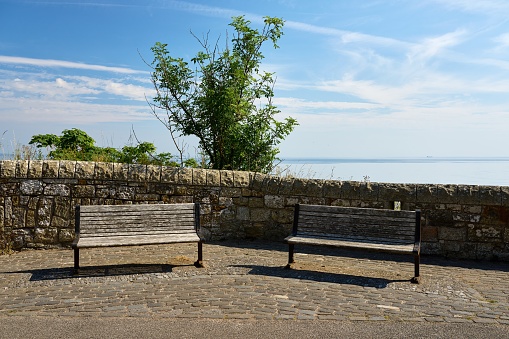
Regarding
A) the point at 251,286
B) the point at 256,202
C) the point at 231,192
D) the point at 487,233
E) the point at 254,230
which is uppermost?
the point at 231,192

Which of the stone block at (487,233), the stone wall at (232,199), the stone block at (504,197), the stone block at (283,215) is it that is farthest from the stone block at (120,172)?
the stone block at (504,197)

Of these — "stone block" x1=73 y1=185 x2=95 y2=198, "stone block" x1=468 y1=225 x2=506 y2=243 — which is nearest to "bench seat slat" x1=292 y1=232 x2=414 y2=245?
"stone block" x1=468 y1=225 x2=506 y2=243

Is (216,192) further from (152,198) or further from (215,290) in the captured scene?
(215,290)

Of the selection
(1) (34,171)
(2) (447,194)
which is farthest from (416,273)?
(1) (34,171)

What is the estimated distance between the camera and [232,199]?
877 cm

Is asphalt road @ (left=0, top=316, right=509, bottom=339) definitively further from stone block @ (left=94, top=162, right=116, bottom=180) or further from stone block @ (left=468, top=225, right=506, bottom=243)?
stone block @ (left=94, top=162, right=116, bottom=180)

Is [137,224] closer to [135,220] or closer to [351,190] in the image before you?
[135,220]

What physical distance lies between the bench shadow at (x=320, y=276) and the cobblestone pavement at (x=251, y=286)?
12mm

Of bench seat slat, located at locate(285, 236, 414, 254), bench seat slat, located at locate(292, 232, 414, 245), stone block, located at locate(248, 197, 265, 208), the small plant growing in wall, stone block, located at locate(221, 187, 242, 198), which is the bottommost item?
the small plant growing in wall

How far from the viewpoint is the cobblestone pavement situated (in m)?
4.99

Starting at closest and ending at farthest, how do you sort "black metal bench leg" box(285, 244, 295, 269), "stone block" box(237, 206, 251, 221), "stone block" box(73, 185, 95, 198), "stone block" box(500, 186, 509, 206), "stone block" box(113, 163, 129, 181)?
"black metal bench leg" box(285, 244, 295, 269) < "stone block" box(500, 186, 509, 206) < "stone block" box(73, 185, 95, 198) < "stone block" box(113, 163, 129, 181) < "stone block" box(237, 206, 251, 221)

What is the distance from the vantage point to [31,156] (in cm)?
977

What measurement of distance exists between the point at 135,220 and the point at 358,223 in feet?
10.1

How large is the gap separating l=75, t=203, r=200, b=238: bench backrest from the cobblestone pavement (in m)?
0.46
